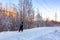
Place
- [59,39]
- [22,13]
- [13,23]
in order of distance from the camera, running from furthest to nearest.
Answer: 1. [22,13]
2. [13,23]
3. [59,39]

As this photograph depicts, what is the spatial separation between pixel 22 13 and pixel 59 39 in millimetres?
27280

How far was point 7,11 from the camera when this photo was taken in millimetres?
41750

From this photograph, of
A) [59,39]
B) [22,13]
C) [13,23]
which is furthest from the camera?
[22,13]

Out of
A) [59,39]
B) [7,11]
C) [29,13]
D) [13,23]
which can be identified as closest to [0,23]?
[13,23]

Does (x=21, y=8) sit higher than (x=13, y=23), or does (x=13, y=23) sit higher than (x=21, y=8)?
(x=21, y=8)

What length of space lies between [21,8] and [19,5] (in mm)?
1086

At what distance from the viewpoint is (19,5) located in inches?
1650

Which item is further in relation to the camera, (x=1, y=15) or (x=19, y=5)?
(x=19, y=5)

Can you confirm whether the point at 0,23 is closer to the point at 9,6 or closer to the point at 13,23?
the point at 13,23

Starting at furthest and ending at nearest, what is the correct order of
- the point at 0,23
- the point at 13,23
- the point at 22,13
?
the point at 22,13
the point at 13,23
the point at 0,23

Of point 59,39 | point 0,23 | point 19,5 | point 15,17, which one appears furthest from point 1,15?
point 59,39

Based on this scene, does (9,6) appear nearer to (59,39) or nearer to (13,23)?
(13,23)

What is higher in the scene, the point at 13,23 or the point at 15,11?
the point at 15,11

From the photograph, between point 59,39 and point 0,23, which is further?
point 0,23
